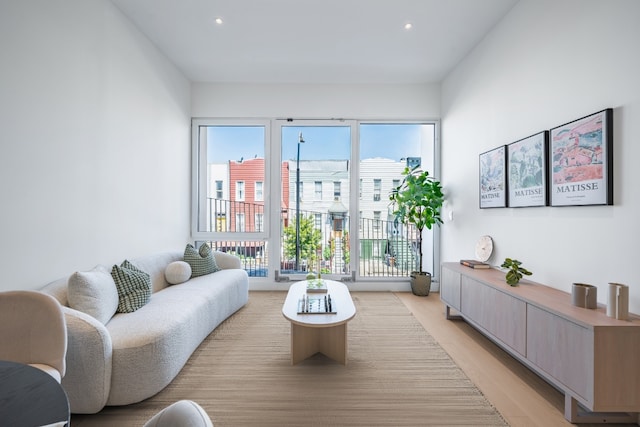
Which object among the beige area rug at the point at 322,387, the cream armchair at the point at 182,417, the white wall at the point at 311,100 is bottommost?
the beige area rug at the point at 322,387

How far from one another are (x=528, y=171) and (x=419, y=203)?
61.6 inches

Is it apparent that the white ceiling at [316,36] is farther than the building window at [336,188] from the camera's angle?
No

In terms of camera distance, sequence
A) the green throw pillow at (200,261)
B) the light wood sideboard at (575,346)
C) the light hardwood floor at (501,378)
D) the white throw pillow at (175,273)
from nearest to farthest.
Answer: the light wood sideboard at (575,346), the light hardwood floor at (501,378), the white throw pillow at (175,273), the green throw pillow at (200,261)

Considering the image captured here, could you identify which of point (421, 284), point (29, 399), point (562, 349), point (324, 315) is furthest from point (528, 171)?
point (29, 399)

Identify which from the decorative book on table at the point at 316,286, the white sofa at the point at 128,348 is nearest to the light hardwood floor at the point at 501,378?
the decorative book on table at the point at 316,286

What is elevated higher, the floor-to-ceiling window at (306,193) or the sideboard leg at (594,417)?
the floor-to-ceiling window at (306,193)

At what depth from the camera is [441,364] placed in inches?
92.9

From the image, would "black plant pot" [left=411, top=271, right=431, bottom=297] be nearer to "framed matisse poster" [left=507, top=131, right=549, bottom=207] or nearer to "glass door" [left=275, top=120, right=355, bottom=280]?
"glass door" [left=275, top=120, right=355, bottom=280]

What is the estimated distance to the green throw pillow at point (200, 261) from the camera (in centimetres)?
348

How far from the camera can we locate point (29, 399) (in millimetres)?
900

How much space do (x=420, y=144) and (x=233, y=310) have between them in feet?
12.1

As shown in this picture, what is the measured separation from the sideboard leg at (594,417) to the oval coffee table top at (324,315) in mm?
1371

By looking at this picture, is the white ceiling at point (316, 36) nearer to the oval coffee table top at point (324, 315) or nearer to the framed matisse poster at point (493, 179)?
the framed matisse poster at point (493, 179)

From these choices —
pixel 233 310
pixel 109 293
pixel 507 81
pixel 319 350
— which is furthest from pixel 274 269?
pixel 507 81
